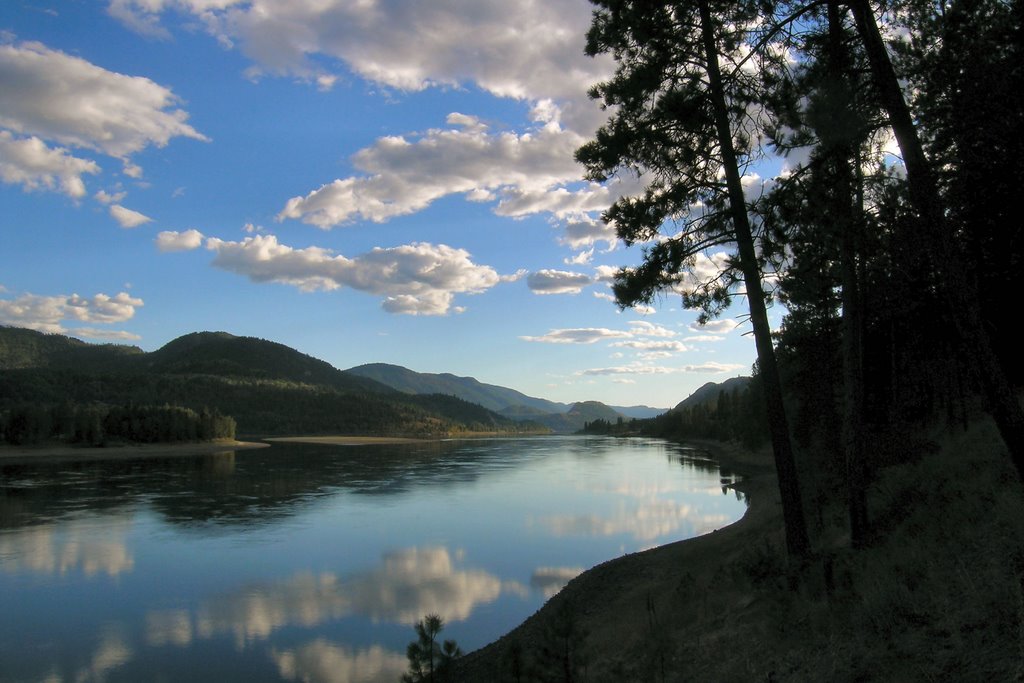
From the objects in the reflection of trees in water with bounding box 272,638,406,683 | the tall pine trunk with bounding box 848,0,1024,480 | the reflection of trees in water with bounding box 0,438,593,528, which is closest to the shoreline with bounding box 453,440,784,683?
the reflection of trees in water with bounding box 272,638,406,683

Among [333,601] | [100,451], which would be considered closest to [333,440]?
[100,451]

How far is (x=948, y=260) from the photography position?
21.7ft

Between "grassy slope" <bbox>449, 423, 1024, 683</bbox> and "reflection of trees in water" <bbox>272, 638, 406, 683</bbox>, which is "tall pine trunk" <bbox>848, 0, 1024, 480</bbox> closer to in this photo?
"grassy slope" <bbox>449, 423, 1024, 683</bbox>

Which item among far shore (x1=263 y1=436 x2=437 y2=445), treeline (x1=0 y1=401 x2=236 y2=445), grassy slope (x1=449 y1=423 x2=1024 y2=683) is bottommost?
far shore (x1=263 y1=436 x2=437 y2=445)

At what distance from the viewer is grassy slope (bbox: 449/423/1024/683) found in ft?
17.1

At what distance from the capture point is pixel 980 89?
353 inches

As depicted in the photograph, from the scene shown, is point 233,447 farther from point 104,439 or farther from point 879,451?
point 879,451

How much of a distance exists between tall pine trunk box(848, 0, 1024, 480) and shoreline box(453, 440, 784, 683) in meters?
4.11

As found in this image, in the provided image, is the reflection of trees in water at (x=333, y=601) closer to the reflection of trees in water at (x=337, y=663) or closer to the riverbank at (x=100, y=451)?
the reflection of trees in water at (x=337, y=663)

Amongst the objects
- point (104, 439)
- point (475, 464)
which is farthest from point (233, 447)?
point (475, 464)

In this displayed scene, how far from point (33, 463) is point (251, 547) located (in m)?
65.5

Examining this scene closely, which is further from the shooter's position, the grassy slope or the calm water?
the calm water

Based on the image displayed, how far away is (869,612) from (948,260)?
11.8 ft

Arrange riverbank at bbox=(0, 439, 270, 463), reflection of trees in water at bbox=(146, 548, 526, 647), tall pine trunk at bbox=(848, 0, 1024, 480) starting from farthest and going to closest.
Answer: riverbank at bbox=(0, 439, 270, 463) → reflection of trees in water at bbox=(146, 548, 526, 647) → tall pine trunk at bbox=(848, 0, 1024, 480)
